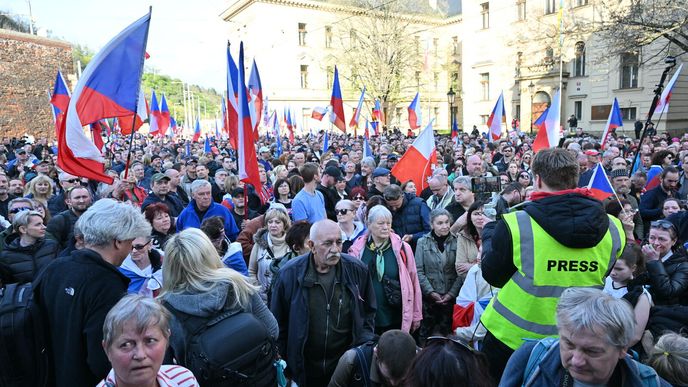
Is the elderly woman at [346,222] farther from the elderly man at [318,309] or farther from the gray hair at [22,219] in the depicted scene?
the gray hair at [22,219]

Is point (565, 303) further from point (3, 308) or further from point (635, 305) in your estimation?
point (3, 308)

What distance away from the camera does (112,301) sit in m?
2.37

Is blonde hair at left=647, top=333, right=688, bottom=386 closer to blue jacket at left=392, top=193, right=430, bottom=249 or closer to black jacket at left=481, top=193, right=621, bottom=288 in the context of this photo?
black jacket at left=481, top=193, right=621, bottom=288

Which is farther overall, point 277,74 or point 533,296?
point 277,74

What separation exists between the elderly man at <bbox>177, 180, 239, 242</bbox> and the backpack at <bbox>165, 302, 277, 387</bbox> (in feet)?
10.5

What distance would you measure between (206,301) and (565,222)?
1.85 m

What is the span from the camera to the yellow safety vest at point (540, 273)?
234 centimetres

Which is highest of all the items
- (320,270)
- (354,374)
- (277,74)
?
(277,74)

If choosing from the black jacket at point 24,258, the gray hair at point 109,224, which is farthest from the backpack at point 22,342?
the black jacket at point 24,258

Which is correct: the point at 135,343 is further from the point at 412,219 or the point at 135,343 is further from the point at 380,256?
the point at 412,219

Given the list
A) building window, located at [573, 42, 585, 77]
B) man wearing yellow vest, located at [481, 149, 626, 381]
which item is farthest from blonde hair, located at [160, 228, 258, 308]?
building window, located at [573, 42, 585, 77]

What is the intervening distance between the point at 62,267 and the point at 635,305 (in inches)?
135

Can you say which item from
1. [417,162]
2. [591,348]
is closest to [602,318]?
[591,348]

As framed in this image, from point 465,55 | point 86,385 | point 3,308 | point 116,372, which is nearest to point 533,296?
point 116,372
